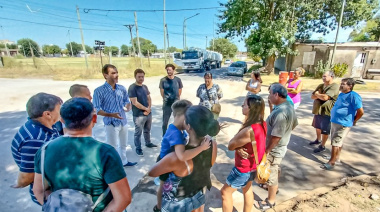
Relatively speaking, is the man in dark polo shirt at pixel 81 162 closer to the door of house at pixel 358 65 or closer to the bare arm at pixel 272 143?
the bare arm at pixel 272 143

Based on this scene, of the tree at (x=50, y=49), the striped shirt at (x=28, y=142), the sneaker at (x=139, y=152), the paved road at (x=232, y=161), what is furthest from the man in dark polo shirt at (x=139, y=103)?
the tree at (x=50, y=49)

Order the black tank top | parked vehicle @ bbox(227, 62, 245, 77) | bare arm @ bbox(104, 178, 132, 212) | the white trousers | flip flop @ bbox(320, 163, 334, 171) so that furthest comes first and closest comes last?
1. parked vehicle @ bbox(227, 62, 245, 77)
2. flip flop @ bbox(320, 163, 334, 171)
3. the white trousers
4. the black tank top
5. bare arm @ bbox(104, 178, 132, 212)

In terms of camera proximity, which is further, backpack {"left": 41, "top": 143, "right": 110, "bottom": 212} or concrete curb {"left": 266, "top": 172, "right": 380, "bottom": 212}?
concrete curb {"left": 266, "top": 172, "right": 380, "bottom": 212}

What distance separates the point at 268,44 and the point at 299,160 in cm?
1304

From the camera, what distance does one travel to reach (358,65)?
14.9 m

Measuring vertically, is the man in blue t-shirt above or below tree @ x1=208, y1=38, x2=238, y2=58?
below

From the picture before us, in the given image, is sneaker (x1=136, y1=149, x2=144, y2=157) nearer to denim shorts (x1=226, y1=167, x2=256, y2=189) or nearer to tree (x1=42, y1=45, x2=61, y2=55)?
denim shorts (x1=226, y1=167, x2=256, y2=189)

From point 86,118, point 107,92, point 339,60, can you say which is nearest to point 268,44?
point 339,60

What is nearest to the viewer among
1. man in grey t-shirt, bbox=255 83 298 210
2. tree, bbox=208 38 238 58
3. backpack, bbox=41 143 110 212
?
backpack, bbox=41 143 110 212

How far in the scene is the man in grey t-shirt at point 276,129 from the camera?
88.4 inches

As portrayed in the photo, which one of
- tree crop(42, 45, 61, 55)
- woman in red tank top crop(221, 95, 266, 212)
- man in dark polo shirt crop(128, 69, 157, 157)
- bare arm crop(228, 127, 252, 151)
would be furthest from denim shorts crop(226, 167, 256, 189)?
tree crop(42, 45, 61, 55)

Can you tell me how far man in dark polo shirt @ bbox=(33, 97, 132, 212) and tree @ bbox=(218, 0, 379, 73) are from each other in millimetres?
15493

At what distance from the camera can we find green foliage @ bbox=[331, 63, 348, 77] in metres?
14.0

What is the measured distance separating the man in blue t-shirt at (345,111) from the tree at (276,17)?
40.4 ft
